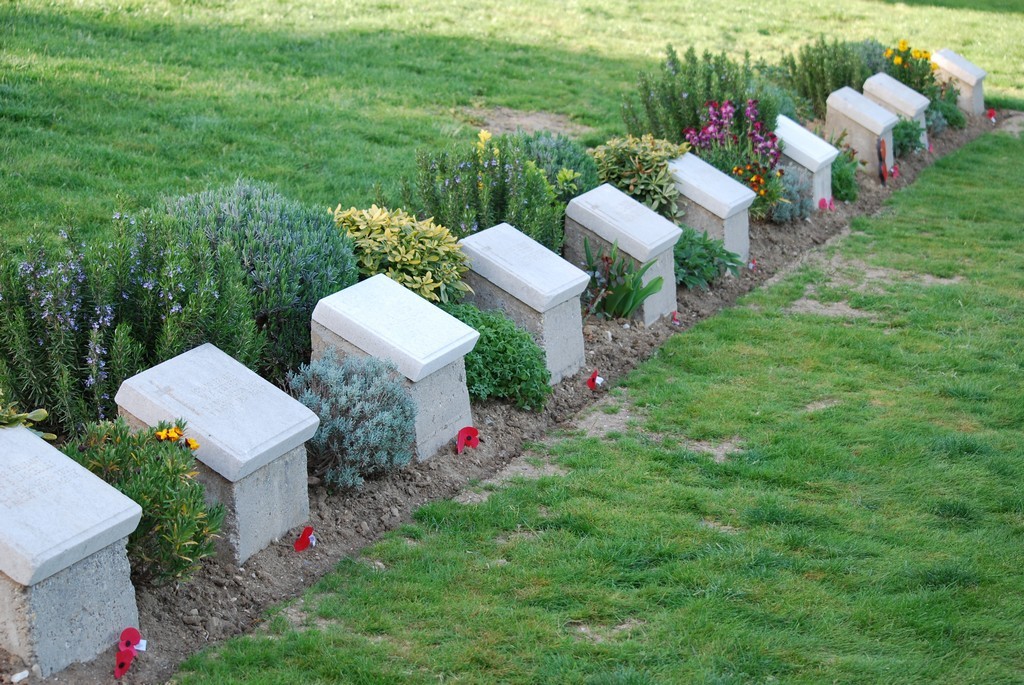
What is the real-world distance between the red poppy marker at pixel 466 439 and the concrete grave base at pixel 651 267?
7.43ft

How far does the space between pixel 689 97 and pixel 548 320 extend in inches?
166

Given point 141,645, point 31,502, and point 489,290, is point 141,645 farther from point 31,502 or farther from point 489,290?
point 489,290

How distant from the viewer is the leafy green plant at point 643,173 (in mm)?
8750

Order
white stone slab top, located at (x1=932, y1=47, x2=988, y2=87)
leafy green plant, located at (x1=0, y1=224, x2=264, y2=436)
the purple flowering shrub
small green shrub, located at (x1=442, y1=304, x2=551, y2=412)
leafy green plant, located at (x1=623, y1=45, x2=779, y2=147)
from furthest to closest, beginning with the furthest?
white stone slab top, located at (x1=932, y1=47, x2=988, y2=87) < leafy green plant, located at (x1=623, y1=45, x2=779, y2=147) < the purple flowering shrub < small green shrub, located at (x1=442, y1=304, x2=551, y2=412) < leafy green plant, located at (x1=0, y1=224, x2=264, y2=436)

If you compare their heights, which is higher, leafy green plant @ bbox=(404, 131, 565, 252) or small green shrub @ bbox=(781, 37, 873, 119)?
leafy green plant @ bbox=(404, 131, 565, 252)

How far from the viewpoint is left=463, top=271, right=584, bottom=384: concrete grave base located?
663 centimetres

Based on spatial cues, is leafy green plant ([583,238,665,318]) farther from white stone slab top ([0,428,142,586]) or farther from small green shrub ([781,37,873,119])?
small green shrub ([781,37,873,119])

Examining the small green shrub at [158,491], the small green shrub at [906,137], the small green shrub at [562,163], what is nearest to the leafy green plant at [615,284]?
the small green shrub at [562,163]

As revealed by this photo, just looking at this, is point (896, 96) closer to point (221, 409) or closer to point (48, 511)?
point (221, 409)

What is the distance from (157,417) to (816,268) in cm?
612

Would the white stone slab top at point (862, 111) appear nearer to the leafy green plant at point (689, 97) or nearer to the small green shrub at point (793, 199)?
the leafy green plant at point (689, 97)

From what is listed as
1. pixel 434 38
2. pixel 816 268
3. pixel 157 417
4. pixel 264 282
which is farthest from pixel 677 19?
pixel 157 417

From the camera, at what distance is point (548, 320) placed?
6.64 metres

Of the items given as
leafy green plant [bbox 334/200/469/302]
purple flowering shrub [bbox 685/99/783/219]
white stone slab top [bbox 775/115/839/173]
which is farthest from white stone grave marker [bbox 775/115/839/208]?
leafy green plant [bbox 334/200/469/302]
